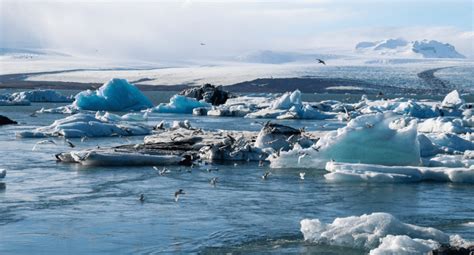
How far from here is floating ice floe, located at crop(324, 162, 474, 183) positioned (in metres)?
12.9

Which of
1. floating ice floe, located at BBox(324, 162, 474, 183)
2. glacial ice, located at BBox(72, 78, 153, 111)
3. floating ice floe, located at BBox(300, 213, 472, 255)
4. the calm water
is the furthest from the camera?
glacial ice, located at BBox(72, 78, 153, 111)

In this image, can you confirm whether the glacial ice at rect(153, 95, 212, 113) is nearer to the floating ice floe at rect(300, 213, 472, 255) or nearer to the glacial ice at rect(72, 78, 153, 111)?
the glacial ice at rect(72, 78, 153, 111)

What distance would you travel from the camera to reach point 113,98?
126 feet

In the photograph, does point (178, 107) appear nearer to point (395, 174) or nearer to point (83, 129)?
point (83, 129)

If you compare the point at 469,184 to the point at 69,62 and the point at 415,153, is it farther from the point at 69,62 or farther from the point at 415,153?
the point at 69,62

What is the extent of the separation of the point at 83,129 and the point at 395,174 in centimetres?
1020

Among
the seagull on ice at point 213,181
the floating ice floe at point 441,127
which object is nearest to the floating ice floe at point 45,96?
the floating ice floe at point 441,127

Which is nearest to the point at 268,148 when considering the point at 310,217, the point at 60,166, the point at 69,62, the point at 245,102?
the point at 60,166

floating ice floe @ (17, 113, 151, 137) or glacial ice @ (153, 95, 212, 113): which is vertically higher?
floating ice floe @ (17, 113, 151, 137)

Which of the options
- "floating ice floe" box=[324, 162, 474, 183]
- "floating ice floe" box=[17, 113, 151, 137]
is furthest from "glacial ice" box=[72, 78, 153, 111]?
"floating ice floe" box=[324, 162, 474, 183]

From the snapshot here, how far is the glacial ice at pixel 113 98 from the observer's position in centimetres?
3806

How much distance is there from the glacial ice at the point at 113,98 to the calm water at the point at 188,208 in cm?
2328

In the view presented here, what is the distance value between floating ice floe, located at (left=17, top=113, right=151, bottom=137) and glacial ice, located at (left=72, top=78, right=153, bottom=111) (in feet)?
51.9

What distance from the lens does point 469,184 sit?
13.0 m
